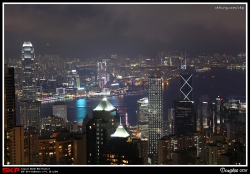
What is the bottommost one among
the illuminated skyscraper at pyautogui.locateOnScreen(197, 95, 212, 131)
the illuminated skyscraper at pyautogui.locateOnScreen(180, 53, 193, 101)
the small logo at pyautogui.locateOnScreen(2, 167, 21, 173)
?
the small logo at pyautogui.locateOnScreen(2, 167, 21, 173)

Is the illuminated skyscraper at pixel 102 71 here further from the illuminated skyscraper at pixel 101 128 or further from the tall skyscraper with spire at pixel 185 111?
the tall skyscraper with spire at pixel 185 111

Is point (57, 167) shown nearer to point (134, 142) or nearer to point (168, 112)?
point (134, 142)

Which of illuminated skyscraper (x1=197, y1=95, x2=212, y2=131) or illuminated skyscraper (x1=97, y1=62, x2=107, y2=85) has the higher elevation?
illuminated skyscraper (x1=97, y1=62, x2=107, y2=85)

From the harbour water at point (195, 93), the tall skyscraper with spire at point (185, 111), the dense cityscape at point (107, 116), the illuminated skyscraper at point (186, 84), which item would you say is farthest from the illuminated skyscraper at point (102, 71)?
the tall skyscraper with spire at point (185, 111)

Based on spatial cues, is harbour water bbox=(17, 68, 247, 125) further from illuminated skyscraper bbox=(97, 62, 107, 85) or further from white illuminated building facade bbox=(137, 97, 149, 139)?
illuminated skyscraper bbox=(97, 62, 107, 85)

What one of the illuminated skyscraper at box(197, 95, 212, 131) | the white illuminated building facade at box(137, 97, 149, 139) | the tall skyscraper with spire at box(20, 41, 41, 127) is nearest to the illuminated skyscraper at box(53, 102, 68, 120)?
the tall skyscraper with spire at box(20, 41, 41, 127)

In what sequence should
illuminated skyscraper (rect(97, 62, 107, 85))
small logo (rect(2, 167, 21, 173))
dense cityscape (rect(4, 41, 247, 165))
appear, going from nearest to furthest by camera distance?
small logo (rect(2, 167, 21, 173)), dense cityscape (rect(4, 41, 247, 165)), illuminated skyscraper (rect(97, 62, 107, 85))

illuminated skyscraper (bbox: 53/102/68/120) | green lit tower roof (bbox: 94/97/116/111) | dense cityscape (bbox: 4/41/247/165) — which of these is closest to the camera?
dense cityscape (bbox: 4/41/247/165)

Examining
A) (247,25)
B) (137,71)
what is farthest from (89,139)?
(247,25)

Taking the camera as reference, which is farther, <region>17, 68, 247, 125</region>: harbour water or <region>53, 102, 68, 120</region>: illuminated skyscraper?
<region>53, 102, 68, 120</region>: illuminated skyscraper
